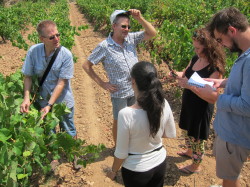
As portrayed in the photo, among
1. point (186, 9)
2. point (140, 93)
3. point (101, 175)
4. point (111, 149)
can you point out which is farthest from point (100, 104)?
point (186, 9)

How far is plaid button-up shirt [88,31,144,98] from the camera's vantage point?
2957 millimetres

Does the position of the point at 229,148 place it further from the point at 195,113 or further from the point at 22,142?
the point at 22,142

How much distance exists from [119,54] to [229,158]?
5.21ft

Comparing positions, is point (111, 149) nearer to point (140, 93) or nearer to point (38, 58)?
point (38, 58)

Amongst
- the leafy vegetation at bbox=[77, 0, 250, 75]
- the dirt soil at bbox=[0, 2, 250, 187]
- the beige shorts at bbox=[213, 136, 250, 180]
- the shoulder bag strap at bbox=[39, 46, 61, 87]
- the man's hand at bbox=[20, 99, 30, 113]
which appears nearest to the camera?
the beige shorts at bbox=[213, 136, 250, 180]

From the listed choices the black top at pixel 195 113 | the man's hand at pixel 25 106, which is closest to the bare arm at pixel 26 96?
the man's hand at pixel 25 106

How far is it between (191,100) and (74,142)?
137 centimetres

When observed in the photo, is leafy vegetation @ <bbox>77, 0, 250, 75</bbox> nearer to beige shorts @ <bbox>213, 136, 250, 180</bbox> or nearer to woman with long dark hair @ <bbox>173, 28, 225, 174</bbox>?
woman with long dark hair @ <bbox>173, 28, 225, 174</bbox>

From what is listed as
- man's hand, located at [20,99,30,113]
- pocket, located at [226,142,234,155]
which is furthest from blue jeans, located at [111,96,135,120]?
pocket, located at [226,142,234,155]

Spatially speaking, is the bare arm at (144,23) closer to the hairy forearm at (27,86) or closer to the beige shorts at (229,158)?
the hairy forearm at (27,86)

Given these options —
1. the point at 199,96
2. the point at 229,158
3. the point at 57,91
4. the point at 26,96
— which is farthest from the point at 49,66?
the point at 229,158

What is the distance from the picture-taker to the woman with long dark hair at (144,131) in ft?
6.05

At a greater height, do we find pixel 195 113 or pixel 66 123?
pixel 195 113

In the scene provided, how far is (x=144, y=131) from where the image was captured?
1.90 meters
